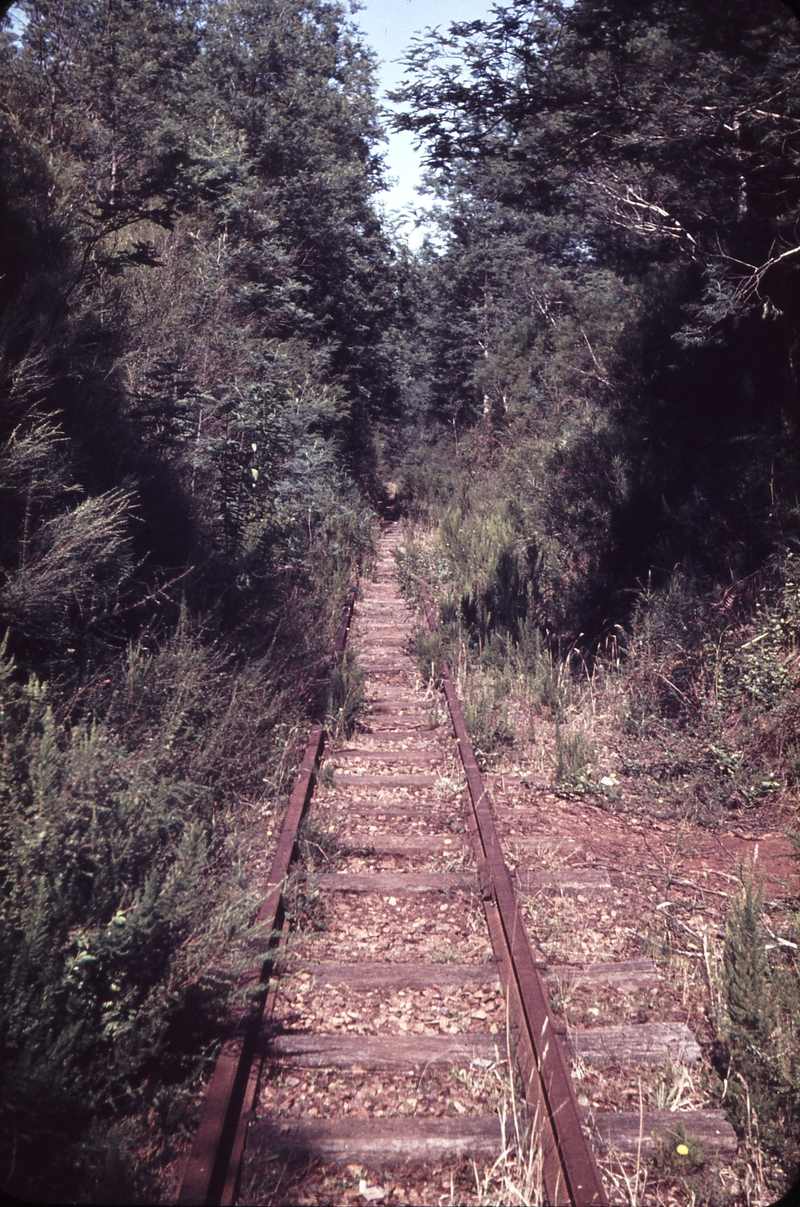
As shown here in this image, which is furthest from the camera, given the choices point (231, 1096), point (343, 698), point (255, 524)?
point (255, 524)

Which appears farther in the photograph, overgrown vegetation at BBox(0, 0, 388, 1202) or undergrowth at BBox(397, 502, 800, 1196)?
undergrowth at BBox(397, 502, 800, 1196)

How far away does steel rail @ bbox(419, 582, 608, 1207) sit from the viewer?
2.42 metres

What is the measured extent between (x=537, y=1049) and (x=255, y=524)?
7022 mm

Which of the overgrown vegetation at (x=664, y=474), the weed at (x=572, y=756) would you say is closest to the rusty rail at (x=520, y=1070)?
the overgrown vegetation at (x=664, y=474)

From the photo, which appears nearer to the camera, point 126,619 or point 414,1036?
point 414,1036

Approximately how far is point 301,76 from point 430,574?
16.1 meters

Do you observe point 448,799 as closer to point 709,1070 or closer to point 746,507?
point 709,1070

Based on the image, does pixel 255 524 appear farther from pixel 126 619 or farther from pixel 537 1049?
pixel 537 1049

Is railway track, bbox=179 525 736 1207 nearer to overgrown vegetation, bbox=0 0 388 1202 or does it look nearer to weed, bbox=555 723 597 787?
overgrown vegetation, bbox=0 0 388 1202

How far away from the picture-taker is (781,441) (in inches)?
297

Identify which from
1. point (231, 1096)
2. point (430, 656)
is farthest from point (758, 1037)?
point (430, 656)

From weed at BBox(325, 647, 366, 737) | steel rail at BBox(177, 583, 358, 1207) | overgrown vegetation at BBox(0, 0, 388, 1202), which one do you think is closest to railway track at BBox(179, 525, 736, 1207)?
steel rail at BBox(177, 583, 358, 1207)

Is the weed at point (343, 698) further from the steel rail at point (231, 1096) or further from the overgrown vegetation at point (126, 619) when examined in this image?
the steel rail at point (231, 1096)

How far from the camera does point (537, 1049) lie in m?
2.95
